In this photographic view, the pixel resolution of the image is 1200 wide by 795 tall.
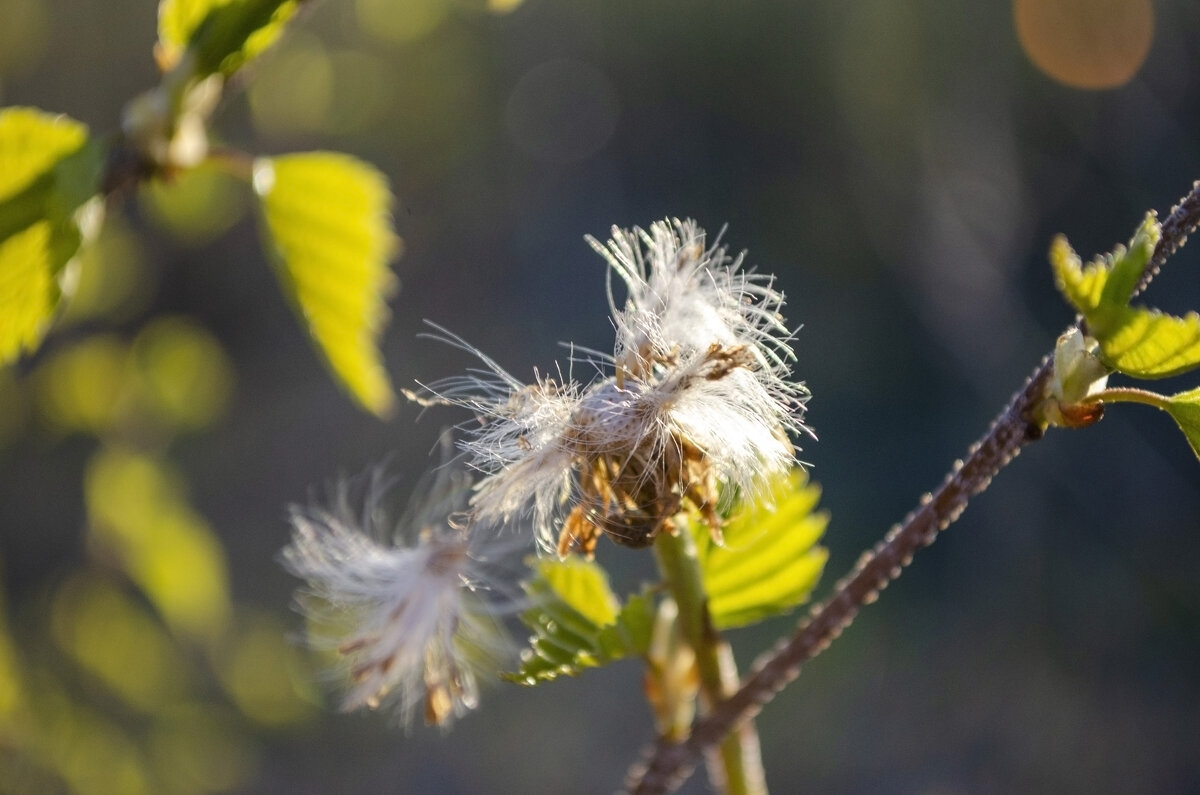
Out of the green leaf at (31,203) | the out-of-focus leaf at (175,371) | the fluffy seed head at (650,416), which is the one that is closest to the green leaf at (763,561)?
the fluffy seed head at (650,416)

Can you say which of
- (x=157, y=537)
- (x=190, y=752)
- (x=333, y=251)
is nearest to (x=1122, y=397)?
(x=333, y=251)

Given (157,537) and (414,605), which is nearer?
(414,605)

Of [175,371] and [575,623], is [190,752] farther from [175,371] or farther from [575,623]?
[575,623]

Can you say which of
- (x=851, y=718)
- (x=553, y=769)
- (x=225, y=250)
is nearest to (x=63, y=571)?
(x=553, y=769)

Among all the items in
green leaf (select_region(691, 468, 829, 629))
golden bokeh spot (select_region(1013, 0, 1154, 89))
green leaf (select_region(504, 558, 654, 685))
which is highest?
golden bokeh spot (select_region(1013, 0, 1154, 89))

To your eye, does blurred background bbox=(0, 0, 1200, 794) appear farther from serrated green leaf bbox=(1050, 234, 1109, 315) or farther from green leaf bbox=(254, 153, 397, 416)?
serrated green leaf bbox=(1050, 234, 1109, 315)

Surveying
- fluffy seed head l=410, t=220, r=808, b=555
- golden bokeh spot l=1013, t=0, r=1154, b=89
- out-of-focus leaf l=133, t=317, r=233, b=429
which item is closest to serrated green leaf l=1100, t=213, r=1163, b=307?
fluffy seed head l=410, t=220, r=808, b=555
